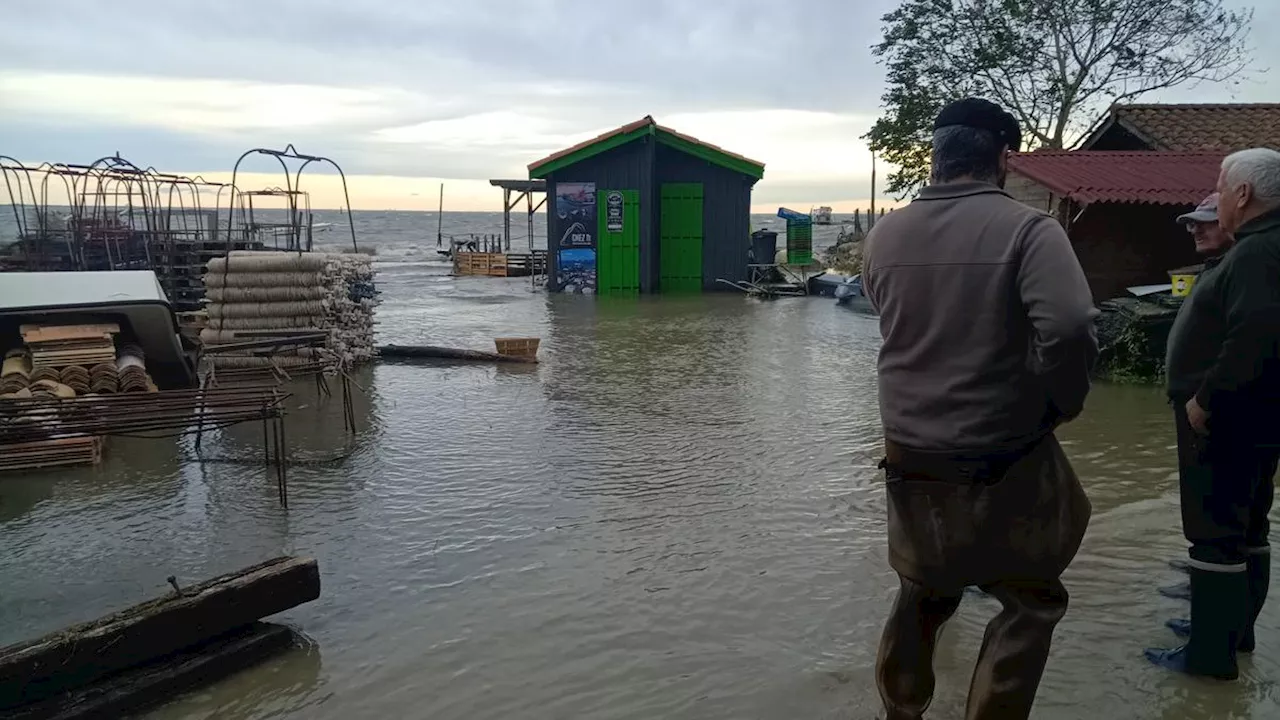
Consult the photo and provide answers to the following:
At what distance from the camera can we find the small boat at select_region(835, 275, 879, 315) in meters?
18.7

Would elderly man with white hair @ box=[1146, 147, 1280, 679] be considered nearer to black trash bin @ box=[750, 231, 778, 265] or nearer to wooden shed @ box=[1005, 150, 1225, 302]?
wooden shed @ box=[1005, 150, 1225, 302]

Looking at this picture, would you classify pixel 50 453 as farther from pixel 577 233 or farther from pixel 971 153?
pixel 577 233

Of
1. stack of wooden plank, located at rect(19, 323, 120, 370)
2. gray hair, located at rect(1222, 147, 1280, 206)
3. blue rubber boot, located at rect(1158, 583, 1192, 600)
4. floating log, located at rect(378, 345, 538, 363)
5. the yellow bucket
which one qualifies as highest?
gray hair, located at rect(1222, 147, 1280, 206)

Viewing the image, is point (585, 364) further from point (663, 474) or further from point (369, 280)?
point (663, 474)

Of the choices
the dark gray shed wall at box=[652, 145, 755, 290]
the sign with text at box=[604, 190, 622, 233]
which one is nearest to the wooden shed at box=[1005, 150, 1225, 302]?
the dark gray shed wall at box=[652, 145, 755, 290]

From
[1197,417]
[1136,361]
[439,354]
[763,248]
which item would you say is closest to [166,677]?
[1197,417]

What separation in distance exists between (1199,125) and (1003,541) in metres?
14.0

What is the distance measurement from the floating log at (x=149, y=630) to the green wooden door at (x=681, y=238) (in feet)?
63.1

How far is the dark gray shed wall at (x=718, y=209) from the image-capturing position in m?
22.7

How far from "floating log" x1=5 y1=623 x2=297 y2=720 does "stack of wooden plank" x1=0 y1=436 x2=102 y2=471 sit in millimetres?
4232

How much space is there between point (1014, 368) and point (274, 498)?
5.55m

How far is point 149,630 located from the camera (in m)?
3.82

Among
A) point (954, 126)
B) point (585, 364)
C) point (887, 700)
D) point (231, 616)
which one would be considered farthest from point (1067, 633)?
point (585, 364)

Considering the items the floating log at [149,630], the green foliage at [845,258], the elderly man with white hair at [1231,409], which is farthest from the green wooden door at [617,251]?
the elderly man with white hair at [1231,409]
